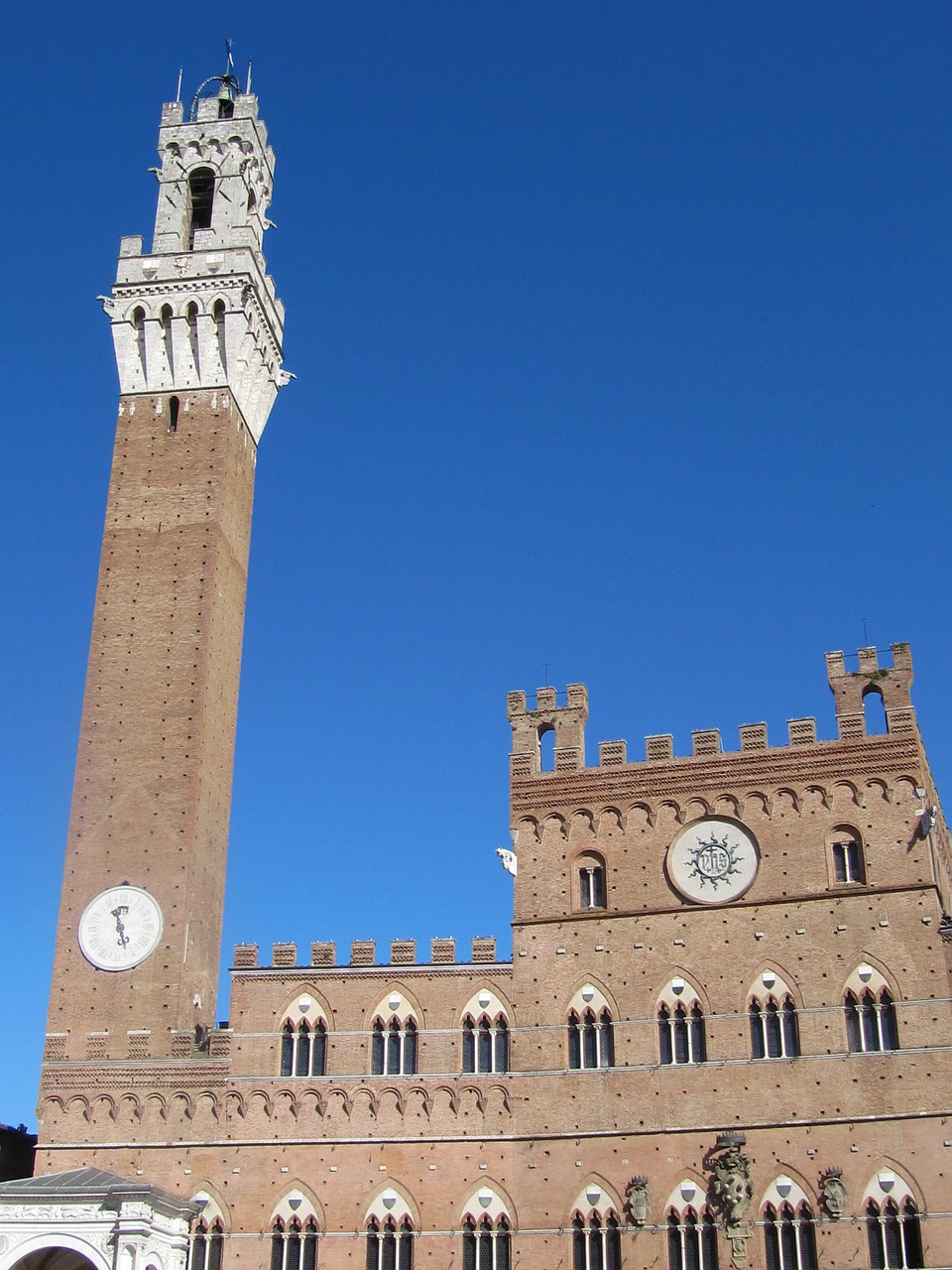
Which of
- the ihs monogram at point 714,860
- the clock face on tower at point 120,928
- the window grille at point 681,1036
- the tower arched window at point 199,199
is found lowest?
the window grille at point 681,1036

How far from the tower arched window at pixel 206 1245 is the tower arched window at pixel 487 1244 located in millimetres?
5441

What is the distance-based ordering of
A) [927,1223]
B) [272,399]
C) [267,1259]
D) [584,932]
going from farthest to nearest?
[272,399] → [584,932] → [267,1259] → [927,1223]

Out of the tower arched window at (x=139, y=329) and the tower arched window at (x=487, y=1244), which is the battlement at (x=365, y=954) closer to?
the tower arched window at (x=487, y=1244)

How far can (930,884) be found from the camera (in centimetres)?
3291

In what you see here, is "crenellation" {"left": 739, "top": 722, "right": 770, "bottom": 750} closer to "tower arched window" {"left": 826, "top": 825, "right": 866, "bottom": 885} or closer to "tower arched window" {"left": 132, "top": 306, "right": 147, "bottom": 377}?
"tower arched window" {"left": 826, "top": 825, "right": 866, "bottom": 885}

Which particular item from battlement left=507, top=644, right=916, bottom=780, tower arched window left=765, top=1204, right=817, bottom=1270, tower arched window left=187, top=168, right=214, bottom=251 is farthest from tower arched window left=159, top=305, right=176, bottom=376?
tower arched window left=765, top=1204, right=817, bottom=1270

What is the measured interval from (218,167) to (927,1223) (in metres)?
35.0

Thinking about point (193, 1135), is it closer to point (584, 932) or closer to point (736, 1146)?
point (584, 932)

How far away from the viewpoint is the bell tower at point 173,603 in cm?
3578

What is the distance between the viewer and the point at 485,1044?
3419 cm

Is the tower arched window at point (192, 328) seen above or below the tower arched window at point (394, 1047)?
above

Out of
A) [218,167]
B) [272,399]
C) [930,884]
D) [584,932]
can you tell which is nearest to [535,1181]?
[584,932]

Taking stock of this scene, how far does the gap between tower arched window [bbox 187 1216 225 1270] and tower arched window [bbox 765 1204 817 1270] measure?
467 inches

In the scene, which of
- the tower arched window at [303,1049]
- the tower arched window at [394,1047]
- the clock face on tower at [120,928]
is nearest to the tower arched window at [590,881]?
the tower arched window at [394,1047]
